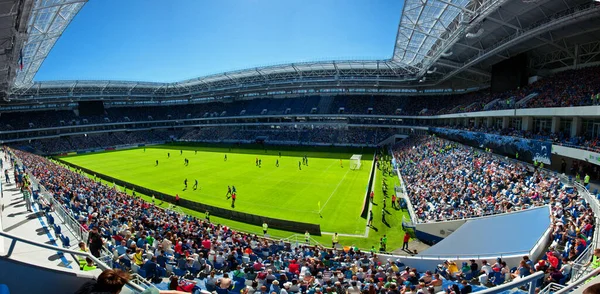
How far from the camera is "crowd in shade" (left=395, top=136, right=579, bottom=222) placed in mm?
15109

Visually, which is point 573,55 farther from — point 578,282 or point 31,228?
point 31,228

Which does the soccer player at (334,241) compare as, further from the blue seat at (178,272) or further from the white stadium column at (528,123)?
the white stadium column at (528,123)

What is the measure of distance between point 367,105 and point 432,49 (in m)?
27.8

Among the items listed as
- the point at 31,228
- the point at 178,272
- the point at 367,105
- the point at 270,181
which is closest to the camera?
the point at 178,272

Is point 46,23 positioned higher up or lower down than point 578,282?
higher up

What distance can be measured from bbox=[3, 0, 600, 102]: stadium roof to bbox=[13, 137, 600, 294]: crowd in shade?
1106cm

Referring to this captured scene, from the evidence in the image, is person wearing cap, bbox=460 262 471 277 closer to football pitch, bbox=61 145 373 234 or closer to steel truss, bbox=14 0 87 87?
football pitch, bbox=61 145 373 234

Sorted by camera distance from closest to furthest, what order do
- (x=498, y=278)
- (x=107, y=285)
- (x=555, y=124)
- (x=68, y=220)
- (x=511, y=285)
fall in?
(x=107, y=285)
(x=511, y=285)
(x=498, y=278)
(x=68, y=220)
(x=555, y=124)

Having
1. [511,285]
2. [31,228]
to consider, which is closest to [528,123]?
[511,285]

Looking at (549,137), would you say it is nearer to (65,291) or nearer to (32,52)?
(65,291)

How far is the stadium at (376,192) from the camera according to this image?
8453 mm

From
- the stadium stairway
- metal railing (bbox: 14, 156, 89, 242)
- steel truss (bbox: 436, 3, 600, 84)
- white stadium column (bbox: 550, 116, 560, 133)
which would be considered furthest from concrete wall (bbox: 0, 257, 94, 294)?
white stadium column (bbox: 550, 116, 560, 133)

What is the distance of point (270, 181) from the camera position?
30.5 m

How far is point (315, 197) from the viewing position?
83.3 feet
